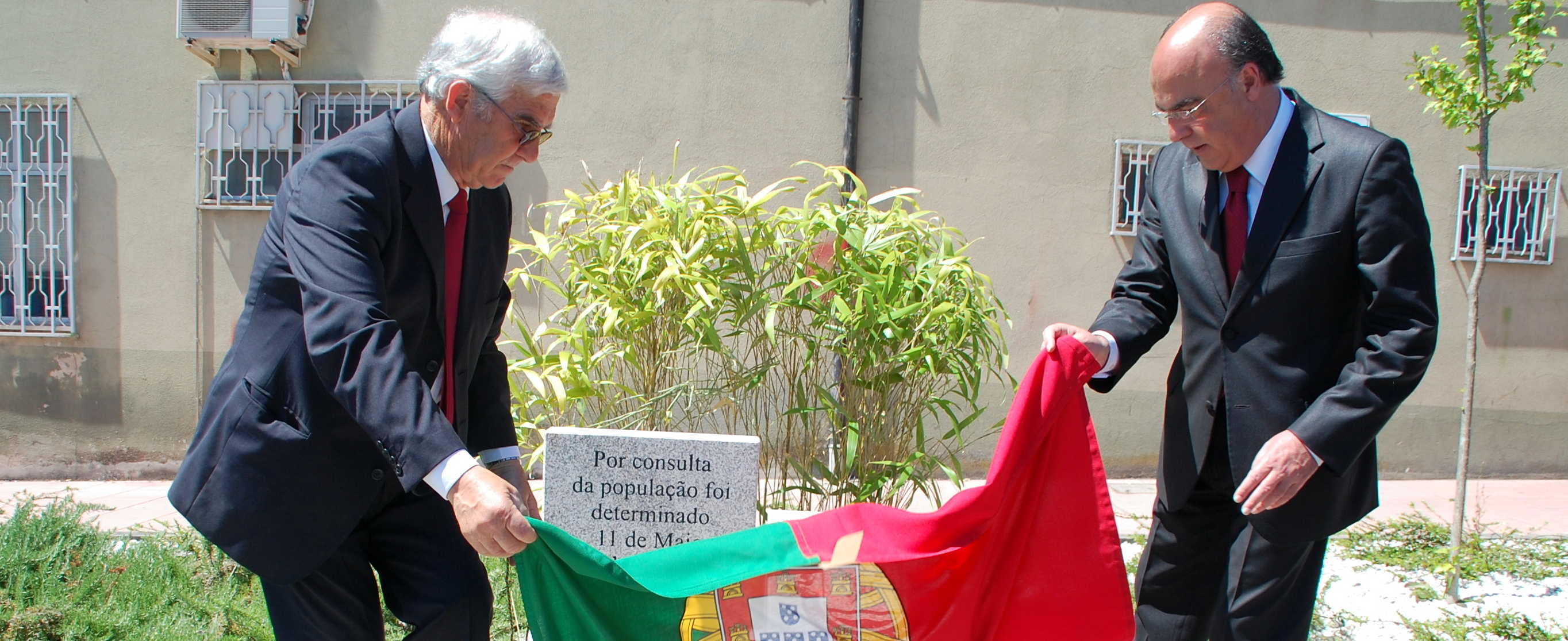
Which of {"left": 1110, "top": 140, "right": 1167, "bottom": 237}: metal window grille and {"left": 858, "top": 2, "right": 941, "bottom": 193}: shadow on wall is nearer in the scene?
{"left": 858, "top": 2, "right": 941, "bottom": 193}: shadow on wall

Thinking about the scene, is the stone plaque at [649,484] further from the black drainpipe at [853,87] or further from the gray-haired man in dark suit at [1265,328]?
the black drainpipe at [853,87]

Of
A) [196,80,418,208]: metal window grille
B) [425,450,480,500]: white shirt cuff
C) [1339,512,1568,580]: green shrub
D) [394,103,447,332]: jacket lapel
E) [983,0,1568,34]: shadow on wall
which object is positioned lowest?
[1339,512,1568,580]: green shrub

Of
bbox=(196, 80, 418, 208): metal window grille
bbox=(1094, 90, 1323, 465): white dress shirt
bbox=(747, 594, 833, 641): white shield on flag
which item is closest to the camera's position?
bbox=(747, 594, 833, 641): white shield on flag

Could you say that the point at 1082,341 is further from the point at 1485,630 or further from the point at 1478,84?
the point at 1478,84

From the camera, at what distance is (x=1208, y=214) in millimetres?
2336

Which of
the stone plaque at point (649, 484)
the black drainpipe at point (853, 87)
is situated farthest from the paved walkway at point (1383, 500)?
the black drainpipe at point (853, 87)

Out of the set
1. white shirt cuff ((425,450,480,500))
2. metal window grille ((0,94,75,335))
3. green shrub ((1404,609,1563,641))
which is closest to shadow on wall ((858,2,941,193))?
green shrub ((1404,609,1563,641))

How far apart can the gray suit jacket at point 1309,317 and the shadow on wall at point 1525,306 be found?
19.2ft

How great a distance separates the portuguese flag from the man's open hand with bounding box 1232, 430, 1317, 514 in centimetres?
34

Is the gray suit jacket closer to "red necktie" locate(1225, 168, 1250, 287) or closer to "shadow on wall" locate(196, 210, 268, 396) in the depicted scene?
"red necktie" locate(1225, 168, 1250, 287)

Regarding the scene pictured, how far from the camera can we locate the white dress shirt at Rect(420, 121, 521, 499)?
5.14 ft

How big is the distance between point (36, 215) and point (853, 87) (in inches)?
225

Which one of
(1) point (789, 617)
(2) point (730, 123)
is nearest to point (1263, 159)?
(1) point (789, 617)

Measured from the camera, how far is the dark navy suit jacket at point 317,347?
1714 mm
